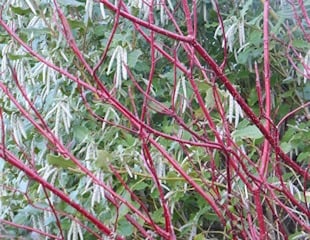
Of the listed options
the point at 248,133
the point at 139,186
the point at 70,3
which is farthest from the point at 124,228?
the point at 70,3

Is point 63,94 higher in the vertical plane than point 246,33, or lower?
lower

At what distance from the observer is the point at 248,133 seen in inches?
60.6

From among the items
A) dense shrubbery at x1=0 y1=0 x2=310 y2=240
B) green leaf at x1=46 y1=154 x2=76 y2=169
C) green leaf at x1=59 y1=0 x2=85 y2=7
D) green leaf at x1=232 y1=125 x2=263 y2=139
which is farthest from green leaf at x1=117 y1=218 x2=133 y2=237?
green leaf at x1=59 y1=0 x2=85 y2=7

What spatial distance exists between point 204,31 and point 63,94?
467 millimetres

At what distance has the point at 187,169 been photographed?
1.59 meters

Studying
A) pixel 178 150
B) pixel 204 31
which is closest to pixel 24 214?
pixel 178 150

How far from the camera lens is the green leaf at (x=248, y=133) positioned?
1530 millimetres

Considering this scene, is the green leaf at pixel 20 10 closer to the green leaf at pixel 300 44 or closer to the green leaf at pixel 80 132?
the green leaf at pixel 80 132

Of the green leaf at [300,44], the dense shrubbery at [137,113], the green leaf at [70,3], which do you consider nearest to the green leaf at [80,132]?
the dense shrubbery at [137,113]

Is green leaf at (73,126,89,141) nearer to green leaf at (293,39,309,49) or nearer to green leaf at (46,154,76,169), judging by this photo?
green leaf at (46,154,76,169)

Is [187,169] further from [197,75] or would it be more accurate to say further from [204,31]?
[204,31]

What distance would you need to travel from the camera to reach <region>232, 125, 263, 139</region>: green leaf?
60.2 inches

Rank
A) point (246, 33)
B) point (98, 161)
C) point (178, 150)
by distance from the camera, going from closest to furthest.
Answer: point (98, 161) → point (178, 150) → point (246, 33)

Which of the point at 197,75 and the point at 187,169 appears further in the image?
the point at 197,75
